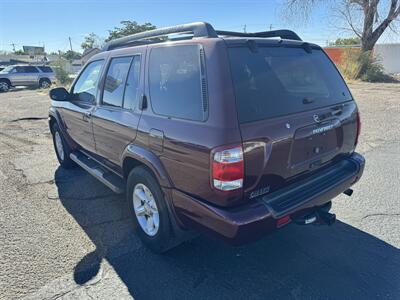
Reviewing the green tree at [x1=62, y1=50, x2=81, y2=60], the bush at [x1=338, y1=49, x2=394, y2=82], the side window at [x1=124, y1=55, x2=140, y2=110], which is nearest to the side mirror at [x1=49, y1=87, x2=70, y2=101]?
the side window at [x1=124, y1=55, x2=140, y2=110]

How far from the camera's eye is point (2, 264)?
112 inches

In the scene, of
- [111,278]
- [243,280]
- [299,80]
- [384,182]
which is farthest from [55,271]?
[384,182]

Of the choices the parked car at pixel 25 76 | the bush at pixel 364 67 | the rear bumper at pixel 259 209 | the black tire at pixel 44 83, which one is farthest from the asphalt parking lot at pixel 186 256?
the parked car at pixel 25 76

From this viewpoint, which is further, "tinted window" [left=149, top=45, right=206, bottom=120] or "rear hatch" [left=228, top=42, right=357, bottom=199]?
"tinted window" [left=149, top=45, right=206, bottom=120]

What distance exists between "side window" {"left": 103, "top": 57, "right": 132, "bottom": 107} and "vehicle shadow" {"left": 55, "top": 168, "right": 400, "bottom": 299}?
1.47m

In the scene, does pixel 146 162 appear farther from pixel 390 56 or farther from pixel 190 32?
pixel 390 56

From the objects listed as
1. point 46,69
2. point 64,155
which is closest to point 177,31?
point 64,155

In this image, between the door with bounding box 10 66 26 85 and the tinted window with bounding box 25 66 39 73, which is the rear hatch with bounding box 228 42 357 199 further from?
the door with bounding box 10 66 26 85

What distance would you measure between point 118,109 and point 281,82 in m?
1.72

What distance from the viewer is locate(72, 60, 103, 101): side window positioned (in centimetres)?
386

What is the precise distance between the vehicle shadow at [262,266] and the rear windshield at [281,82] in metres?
1.37

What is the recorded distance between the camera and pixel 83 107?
406 cm

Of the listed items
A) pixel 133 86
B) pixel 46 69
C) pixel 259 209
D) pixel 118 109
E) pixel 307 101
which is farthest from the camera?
pixel 46 69

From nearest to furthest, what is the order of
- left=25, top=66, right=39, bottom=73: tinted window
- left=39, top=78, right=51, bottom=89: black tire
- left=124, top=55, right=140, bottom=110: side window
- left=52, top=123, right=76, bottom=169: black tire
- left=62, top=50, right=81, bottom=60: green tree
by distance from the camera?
left=124, top=55, right=140, bottom=110: side window < left=52, top=123, right=76, bottom=169: black tire < left=25, top=66, right=39, bottom=73: tinted window < left=39, top=78, right=51, bottom=89: black tire < left=62, top=50, right=81, bottom=60: green tree
